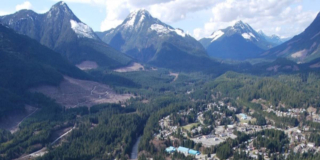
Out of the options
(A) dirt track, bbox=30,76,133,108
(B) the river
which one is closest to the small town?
(B) the river

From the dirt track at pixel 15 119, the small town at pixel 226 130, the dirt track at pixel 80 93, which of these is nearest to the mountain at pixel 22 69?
the dirt track at pixel 15 119

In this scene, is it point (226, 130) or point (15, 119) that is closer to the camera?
point (226, 130)

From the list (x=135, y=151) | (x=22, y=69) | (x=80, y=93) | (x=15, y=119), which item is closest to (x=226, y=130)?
(x=135, y=151)

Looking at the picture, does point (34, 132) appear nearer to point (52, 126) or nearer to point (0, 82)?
point (52, 126)

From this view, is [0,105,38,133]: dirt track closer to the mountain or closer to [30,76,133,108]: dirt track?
the mountain

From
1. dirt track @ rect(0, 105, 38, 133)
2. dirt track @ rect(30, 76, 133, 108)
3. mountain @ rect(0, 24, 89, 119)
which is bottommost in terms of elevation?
dirt track @ rect(0, 105, 38, 133)

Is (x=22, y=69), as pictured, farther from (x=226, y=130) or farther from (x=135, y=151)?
(x=226, y=130)
